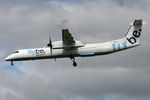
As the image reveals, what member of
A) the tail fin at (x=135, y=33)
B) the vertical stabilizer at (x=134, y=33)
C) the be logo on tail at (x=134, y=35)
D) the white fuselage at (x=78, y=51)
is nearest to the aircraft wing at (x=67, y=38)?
the white fuselage at (x=78, y=51)

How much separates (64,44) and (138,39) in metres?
11.4

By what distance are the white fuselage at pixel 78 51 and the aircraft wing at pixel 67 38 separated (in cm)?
114

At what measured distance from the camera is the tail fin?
9219 centimetres

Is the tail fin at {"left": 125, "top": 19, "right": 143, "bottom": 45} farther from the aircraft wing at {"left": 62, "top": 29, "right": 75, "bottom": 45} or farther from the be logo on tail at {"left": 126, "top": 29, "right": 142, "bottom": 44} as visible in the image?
the aircraft wing at {"left": 62, "top": 29, "right": 75, "bottom": 45}

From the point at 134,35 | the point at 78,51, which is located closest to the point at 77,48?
the point at 78,51

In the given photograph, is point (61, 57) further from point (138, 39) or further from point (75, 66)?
point (138, 39)

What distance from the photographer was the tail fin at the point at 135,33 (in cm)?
9219

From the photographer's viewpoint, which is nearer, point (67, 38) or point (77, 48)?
point (67, 38)

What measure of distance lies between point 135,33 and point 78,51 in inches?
365

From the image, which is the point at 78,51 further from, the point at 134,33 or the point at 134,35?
the point at 134,33

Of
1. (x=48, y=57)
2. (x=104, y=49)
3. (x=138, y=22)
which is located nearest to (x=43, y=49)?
(x=48, y=57)

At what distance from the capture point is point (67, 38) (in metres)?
90.5

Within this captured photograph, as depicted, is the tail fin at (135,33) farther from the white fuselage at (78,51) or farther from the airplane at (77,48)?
the white fuselage at (78,51)

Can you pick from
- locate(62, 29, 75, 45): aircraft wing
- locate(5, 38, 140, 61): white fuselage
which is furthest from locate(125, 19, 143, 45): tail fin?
locate(62, 29, 75, 45): aircraft wing
